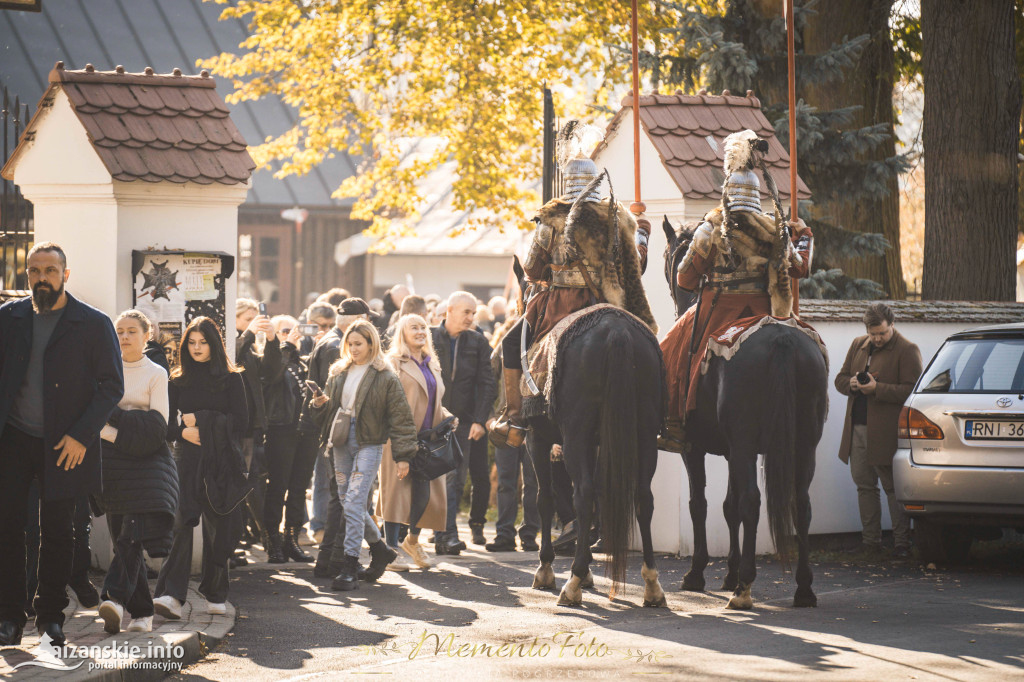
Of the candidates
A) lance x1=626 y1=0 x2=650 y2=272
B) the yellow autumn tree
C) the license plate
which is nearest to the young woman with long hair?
lance x1=626 y1=0 x2=650 y2=272

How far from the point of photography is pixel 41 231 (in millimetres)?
10578

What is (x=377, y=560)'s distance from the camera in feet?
34.5

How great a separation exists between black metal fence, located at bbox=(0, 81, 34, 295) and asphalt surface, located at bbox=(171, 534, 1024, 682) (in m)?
3.06

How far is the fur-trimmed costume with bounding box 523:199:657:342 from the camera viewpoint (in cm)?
954

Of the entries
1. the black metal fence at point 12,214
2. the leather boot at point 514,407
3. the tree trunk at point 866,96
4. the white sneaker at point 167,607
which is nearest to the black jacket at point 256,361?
the black metal fence at point 12,214

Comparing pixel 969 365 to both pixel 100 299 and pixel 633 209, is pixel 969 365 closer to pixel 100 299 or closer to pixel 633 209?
pixel 633 209

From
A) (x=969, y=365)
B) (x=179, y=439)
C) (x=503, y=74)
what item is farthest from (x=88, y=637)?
(x=503, y=74)

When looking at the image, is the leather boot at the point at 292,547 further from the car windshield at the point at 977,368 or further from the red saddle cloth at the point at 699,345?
the car windshield at the point at 977,368

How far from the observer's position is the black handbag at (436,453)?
1097 cm

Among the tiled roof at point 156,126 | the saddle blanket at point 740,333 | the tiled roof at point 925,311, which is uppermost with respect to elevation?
the tiled roof at point 156,126

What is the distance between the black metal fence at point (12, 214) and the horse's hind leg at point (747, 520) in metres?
5.84

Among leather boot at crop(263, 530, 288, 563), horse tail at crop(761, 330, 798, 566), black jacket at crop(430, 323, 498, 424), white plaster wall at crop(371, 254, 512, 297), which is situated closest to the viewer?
horse tail at crop(761, 330, 798, 566)

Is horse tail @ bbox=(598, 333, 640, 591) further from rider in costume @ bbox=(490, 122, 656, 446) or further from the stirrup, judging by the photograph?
the stirrup

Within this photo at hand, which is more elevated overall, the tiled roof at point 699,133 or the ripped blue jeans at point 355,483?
the tiled roof at point 699,133
